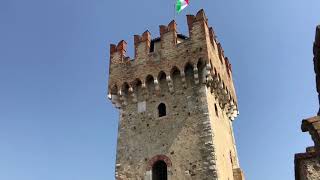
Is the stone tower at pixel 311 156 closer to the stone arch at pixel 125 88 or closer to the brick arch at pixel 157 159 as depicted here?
the brick arch at pixel 157 159

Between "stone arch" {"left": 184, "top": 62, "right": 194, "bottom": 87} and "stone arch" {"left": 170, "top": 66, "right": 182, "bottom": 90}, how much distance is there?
1.02 feet

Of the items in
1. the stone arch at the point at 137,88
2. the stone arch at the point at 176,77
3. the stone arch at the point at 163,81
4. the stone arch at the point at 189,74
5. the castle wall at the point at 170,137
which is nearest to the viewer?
the castle wall at the point at 170,137

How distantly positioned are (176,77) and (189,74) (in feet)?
1.93

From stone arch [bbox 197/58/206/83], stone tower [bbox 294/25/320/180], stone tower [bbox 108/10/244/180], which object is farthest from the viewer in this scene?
stone arch [bbox 197/58/206/83]

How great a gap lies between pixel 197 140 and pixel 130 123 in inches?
126

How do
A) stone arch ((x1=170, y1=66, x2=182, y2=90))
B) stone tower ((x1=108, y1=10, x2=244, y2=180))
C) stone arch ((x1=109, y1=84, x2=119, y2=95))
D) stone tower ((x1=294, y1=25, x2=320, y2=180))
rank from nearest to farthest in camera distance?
stone tower ((x1=294, y1=25, x2=320, y2=180)) < stone tower ((x1=108, y1=10, x2=244, y2=180)) < stone arch ((x1=170, y1=66, x2=182, y2=90)) < stone arch ((x1=109, y1=84, x2=119, y2=95))

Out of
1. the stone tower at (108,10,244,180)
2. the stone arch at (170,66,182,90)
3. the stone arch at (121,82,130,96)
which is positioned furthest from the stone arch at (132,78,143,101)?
the stone arch at (170,66,182,90)

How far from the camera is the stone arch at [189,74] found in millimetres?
15320

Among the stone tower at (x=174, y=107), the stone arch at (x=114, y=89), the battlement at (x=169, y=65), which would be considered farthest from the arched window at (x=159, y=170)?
the stone arch at (x=114, y=89)

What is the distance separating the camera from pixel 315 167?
4.97 meters

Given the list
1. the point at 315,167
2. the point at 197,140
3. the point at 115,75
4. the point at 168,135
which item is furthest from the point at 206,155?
the point at 315,167

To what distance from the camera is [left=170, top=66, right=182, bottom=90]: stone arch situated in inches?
610

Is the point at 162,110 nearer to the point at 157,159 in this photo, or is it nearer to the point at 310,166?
the point at 157,159

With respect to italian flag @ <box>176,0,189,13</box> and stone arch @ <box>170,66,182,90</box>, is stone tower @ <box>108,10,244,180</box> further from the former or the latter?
italian flag @ <box>176,0,189,13</box>
